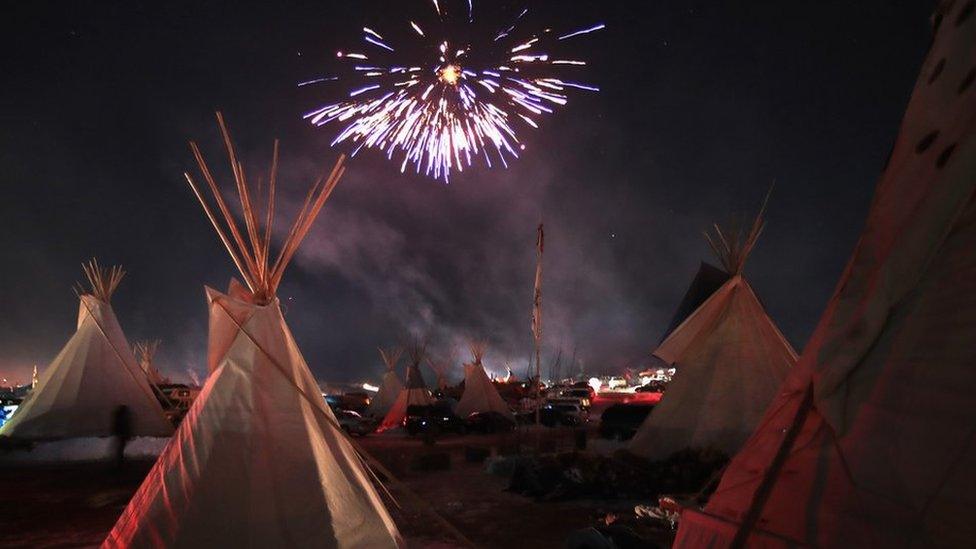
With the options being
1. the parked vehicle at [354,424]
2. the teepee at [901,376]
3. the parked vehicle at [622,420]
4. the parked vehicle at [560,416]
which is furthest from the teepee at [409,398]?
the teepee at [901,376]

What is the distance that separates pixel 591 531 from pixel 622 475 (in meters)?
4.86

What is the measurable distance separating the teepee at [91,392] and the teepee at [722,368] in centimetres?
991

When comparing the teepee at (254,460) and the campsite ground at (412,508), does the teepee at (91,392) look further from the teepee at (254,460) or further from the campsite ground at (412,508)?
the teepee at (254,460)

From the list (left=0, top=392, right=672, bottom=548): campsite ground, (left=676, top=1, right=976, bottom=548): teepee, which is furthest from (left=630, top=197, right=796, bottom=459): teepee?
(left=676, top=1, right=976, bottom=548): teepee

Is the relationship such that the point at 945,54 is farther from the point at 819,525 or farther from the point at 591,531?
the point at 591,531

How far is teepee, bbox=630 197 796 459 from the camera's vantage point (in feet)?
29.5

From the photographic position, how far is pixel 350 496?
→ 15.2 feet

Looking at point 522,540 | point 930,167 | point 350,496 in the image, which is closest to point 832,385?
point 930,167

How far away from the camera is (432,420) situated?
19156mm

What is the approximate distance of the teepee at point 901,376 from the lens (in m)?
2.04

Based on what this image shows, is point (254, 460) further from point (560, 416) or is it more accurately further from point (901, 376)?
point (560, 416)

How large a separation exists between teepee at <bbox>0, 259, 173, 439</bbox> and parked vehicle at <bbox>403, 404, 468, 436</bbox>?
849cm

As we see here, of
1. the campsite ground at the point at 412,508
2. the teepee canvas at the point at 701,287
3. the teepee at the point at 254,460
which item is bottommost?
the campsite ground at the point at 412,508

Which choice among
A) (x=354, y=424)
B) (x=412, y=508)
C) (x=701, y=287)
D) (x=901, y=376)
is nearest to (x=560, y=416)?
(x=354, y=424)
